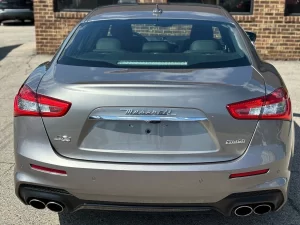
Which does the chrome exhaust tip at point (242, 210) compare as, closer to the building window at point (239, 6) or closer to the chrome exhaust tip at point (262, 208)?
the chrome exhaust tip at point (262, 208)

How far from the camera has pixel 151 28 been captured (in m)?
3.60

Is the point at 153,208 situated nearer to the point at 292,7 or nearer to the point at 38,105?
the point at 38,105

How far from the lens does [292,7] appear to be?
9.41 m

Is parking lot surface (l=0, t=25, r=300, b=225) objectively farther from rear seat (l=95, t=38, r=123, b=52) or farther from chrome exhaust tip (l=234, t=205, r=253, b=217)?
rear seat (l=95, t=38, r=123, b=52)

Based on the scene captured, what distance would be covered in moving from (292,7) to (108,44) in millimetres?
7210

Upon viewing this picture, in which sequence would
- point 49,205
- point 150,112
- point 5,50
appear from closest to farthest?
point 150,112, point 49,205, point 5,50

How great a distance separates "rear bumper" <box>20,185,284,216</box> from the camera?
2.57 metres

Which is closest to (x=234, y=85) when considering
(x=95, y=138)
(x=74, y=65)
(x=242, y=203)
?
(x=242, y=203)

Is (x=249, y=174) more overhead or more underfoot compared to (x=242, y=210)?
more overhead

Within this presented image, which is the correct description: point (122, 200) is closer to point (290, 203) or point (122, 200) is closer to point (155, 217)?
point (155, 217)

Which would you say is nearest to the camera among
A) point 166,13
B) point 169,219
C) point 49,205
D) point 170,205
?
point 170,205

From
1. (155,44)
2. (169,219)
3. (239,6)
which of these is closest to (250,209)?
(169,219)

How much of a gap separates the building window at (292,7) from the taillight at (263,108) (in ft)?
24.3

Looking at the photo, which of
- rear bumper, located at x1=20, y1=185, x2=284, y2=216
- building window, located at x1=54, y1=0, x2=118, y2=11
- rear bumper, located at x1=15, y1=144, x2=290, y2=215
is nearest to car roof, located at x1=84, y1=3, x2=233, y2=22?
rear bumper, located at x1=15, y1=144, x2=290, y2=215
